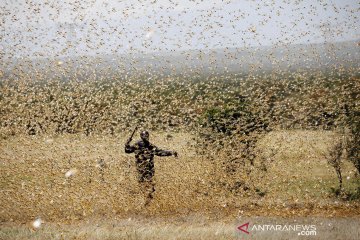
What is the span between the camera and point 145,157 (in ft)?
32.5

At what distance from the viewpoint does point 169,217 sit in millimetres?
9375

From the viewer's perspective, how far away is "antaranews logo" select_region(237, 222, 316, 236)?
718 cm

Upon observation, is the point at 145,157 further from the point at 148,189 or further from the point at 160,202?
the point at 160,202

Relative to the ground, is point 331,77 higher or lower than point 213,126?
higher

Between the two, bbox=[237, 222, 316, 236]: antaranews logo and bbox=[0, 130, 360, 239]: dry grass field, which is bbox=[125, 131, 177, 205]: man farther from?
bbox=[237, 222, 316, 236]: antaranews logo

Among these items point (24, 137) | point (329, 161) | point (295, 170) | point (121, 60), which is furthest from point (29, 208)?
point (295, 170)

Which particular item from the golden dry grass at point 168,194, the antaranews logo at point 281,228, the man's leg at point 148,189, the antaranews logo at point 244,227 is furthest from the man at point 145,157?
the antaranews logo at point 281,228

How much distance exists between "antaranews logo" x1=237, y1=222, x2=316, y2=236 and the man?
9.63 ft

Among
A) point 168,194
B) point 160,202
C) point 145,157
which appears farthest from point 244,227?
point 168,194

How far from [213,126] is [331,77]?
15.3 feet

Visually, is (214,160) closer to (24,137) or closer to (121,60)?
(121,60)

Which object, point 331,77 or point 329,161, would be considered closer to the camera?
point 329,161

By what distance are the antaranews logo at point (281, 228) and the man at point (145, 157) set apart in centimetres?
293

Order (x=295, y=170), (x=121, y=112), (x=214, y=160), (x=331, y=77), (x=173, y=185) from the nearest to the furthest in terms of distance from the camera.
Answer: (x=173, y=185), (x=214, y=160), (x=331, y=77), (x=295, y=170), (x=121, y=112)
